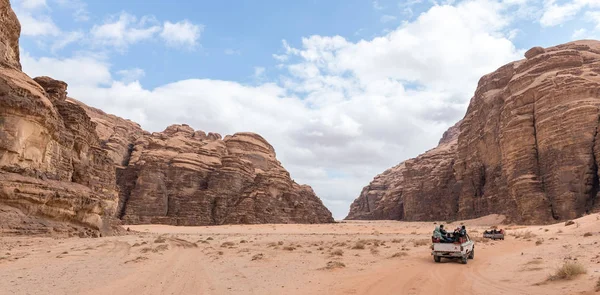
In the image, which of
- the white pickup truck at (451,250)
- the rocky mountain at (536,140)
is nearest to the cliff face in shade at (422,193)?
the rocky mountain at (536,140)

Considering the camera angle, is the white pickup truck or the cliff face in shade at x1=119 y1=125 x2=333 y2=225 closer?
the white pickup truck

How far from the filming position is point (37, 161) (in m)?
20.3

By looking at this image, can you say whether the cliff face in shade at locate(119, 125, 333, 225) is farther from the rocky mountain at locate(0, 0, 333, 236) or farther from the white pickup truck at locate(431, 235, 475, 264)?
the white pickup truck at locate(431, 235, 475, 264)

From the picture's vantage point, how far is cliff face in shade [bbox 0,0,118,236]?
58.2 ft

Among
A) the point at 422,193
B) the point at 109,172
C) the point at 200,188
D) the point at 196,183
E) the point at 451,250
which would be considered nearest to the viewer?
the point at 451,250

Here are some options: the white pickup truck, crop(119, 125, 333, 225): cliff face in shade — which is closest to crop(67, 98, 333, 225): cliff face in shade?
crop(119, 125, 333, 225): cliff face in shade

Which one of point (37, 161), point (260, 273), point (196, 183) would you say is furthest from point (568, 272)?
point (196, 183)

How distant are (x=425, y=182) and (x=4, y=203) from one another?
81040 millimetres

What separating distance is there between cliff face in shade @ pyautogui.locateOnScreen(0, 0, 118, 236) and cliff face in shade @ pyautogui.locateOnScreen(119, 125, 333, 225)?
31.1 meters

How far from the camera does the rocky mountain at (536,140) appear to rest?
39.2 meters

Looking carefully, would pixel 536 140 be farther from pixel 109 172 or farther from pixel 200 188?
pixel 200 188

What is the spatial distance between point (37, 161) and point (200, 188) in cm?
4322

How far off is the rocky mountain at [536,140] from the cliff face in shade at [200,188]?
3050cm

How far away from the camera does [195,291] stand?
8.66 metres
